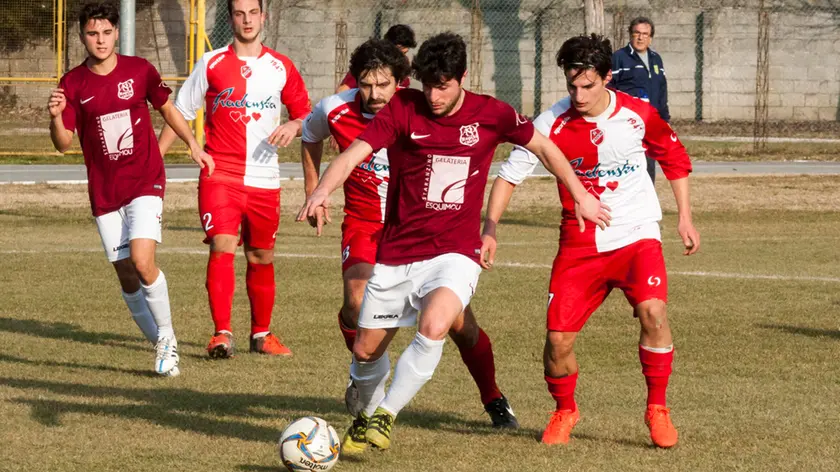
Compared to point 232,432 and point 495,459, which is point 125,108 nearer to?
point 232,432

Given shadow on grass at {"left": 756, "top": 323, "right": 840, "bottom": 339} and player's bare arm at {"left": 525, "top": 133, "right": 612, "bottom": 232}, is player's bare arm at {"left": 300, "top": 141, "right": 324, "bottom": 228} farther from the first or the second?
shadow on grass at {"left": 756, "top": 323, "right": 840, "bottom": 339}

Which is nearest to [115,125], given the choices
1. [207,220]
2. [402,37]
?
[207,220]

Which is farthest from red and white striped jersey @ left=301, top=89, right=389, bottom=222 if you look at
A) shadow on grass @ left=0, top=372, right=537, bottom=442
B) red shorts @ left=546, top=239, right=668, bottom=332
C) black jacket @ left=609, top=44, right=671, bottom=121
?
black jacket @ left=609, top=44, right=671, bottom=121

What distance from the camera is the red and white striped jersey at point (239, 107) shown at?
857cm

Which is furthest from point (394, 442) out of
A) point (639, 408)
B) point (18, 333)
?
point (18, 333)

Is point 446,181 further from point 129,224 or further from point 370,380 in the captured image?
point 129,224

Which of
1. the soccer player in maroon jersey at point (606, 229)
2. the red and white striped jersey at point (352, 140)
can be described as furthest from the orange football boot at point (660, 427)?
the red and white striped jersey at point (352, 140)

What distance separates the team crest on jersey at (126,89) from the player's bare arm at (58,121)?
13.6 inches

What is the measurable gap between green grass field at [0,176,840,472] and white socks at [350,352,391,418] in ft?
0.77

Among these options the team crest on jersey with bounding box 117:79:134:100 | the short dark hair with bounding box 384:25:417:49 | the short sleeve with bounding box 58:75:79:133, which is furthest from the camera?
the short dark hair with bounding box 384:25:417:49

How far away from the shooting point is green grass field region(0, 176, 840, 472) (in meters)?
5.82

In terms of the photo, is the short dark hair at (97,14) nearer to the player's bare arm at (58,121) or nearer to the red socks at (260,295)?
the player's bare arm at (58,121)

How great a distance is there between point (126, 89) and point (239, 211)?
3.97ft

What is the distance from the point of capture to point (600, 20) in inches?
1025
